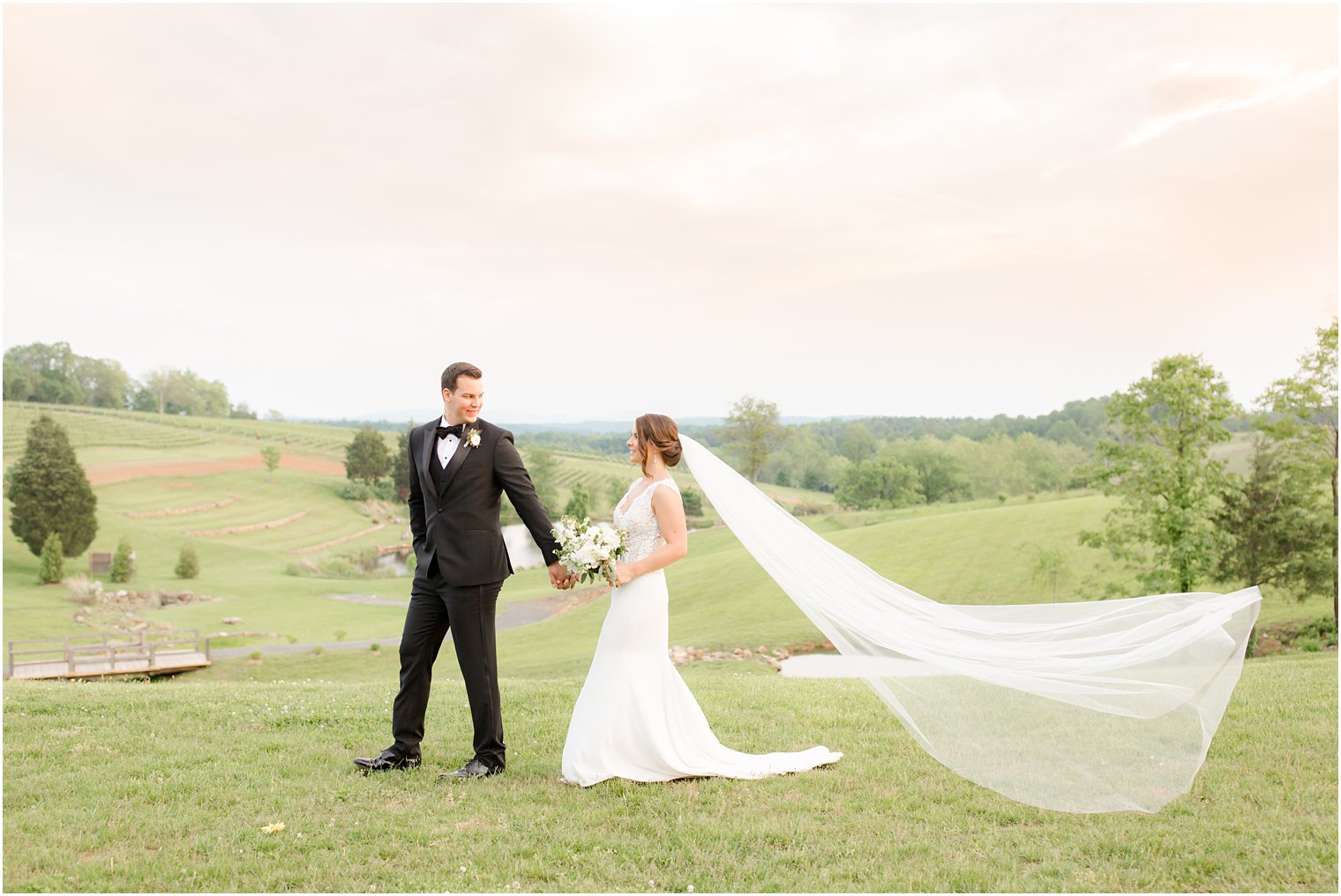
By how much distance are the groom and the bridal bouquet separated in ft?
0.59

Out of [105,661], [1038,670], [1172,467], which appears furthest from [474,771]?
[1172,467]

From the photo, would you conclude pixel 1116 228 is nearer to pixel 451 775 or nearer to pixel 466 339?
pixel 451 775

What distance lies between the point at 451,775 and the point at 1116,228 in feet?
286

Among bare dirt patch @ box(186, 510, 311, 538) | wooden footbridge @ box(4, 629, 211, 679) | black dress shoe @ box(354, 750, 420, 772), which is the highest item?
black dress shoe @ box(354, 750, 420, 772)

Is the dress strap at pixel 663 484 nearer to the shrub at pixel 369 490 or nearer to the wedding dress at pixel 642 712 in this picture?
the wedding dress at pixel 642 712

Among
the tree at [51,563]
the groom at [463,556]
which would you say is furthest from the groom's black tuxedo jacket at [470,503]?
the tree at [51,563]

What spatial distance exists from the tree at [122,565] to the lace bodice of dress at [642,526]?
56.1 m

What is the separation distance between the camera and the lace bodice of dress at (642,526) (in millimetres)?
6793

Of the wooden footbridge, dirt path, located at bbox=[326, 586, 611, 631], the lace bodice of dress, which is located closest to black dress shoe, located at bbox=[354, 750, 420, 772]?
the lace bodice of dress

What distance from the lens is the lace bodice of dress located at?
6.79 metres

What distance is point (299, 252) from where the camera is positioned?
121 m

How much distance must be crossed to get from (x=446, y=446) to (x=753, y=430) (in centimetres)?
7884

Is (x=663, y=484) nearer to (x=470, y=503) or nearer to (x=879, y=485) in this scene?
(x=470, y=503)

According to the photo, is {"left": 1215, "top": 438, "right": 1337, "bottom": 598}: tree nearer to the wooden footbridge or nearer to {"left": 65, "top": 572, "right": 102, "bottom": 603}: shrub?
the wooden footbridge
